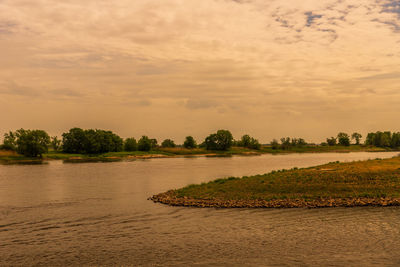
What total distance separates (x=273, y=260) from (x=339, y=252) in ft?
14.7

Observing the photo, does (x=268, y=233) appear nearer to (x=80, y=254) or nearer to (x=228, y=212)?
(x=228, y=212)

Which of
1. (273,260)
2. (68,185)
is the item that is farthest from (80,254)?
(68,185)

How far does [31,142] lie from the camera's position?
510 ft

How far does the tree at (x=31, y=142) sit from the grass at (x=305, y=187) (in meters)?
129

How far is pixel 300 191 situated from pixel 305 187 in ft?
5.00

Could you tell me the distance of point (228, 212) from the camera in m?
34.9

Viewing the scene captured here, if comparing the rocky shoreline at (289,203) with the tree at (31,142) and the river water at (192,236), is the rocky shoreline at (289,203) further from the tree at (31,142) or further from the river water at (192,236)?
the tree at (31,142)

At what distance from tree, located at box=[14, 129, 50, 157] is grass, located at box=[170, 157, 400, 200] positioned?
12903 centimetres

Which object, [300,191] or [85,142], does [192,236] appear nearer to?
[300,191]

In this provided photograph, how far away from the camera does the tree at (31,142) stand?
15600 cm

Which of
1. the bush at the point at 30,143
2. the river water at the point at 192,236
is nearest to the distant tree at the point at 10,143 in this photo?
the bush at the point at 30,143

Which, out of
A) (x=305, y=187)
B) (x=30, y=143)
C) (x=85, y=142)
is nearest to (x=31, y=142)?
(x=30, y=143)

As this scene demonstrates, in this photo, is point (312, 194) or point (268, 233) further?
point (312, 194)

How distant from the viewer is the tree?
512ft
